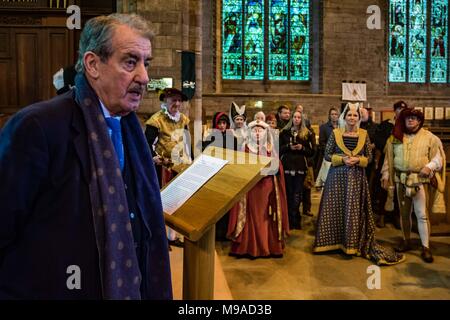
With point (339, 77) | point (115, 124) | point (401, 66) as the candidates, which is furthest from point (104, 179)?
point (401, 66)

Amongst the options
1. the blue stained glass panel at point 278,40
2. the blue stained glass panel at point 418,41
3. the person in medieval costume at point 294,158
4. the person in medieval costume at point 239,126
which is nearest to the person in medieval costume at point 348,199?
the person in medieval costume at point 294,158

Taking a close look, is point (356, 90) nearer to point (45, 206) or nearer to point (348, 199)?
point (348, 199)

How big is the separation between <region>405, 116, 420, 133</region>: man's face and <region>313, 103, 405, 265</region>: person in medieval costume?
1.60 ft

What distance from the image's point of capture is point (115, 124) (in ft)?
4.95

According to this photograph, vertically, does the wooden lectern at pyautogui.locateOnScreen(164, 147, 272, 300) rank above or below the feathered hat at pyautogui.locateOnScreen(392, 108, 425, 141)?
below

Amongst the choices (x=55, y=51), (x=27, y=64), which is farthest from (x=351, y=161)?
(x=27, y=64)

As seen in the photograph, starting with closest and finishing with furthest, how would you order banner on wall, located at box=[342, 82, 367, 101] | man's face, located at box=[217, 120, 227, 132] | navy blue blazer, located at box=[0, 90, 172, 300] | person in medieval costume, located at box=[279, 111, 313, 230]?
navy blue blazer, located at box=[0, 90, 172, 300], person in medieval costume, located at box=[279, 111, 313, 230], man's face, located at box=[217, 120, 227, 132], banner on wall, located at box=[342, 82, 367, 101]

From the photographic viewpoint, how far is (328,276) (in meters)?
4.42

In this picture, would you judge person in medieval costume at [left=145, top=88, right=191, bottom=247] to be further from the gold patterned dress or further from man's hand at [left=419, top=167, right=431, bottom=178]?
man's hand at [left=419, top=167, right=431, bottom=178]

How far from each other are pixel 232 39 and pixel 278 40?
1.40 meters

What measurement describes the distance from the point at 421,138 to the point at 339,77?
822cm

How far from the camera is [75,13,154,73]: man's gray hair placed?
1369mm

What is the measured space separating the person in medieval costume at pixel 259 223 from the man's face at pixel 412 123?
1.65 m

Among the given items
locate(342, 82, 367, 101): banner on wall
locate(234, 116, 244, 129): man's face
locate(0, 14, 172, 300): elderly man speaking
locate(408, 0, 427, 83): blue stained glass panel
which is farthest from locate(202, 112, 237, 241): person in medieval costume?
locate(408, 0, 427, 83): blue stained glass panel
